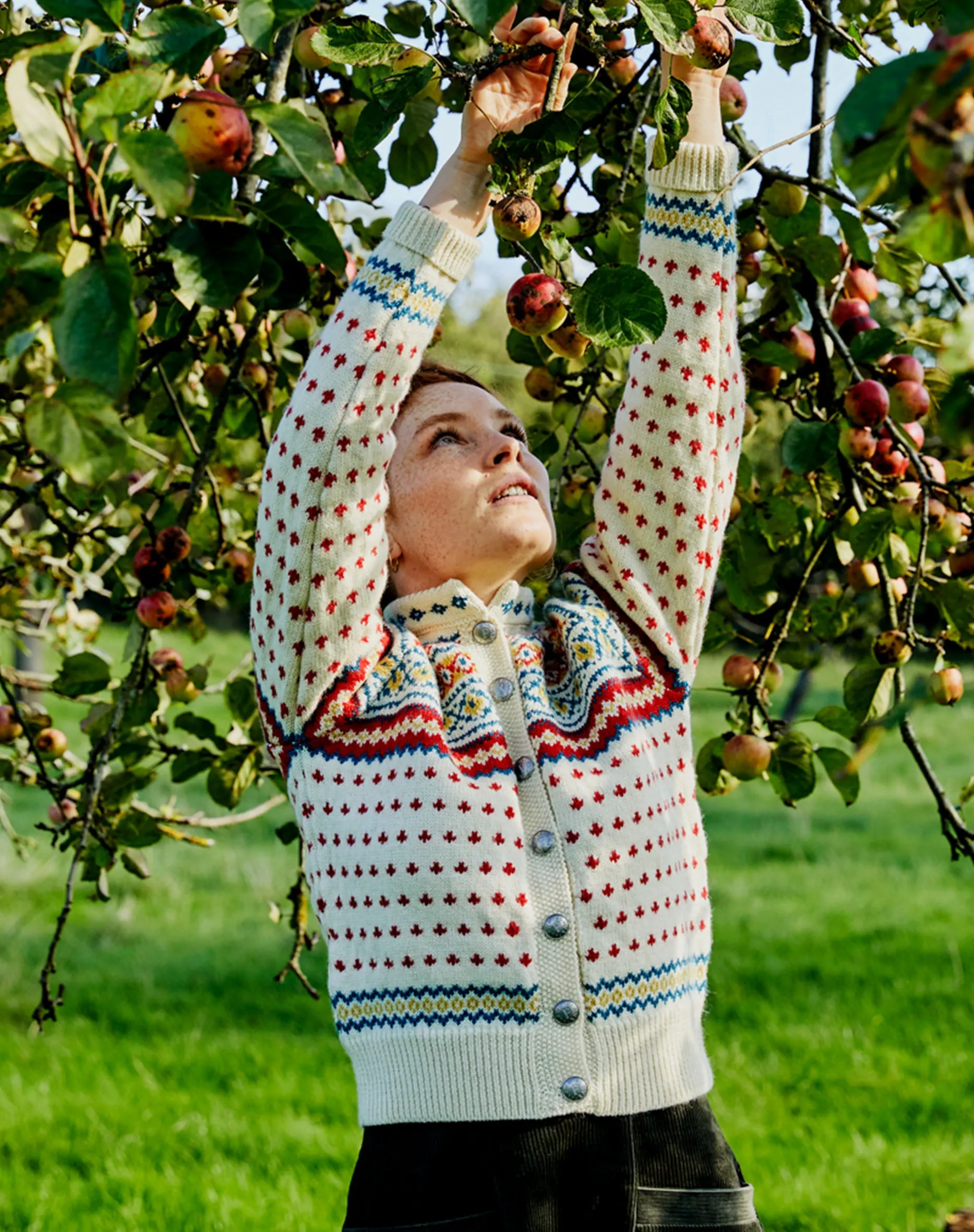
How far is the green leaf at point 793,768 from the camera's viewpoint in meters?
1.77

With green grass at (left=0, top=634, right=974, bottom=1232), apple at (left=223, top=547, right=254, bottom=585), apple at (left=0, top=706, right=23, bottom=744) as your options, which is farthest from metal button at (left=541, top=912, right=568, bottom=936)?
green grass at (left=0, top=634, right=974, bottom=1232)

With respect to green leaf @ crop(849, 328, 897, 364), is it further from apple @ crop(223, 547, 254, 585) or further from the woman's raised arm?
apple @ crop(223, 547, 254, 585)

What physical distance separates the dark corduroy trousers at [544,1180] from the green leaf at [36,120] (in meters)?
0.88

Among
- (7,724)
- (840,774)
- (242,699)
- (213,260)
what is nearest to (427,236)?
(213,260)

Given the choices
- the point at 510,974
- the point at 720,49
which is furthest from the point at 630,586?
the point at 720,49

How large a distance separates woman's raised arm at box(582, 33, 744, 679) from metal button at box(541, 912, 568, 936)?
0.32 metres

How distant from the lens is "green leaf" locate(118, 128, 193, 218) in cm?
80

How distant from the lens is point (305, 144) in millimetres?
927

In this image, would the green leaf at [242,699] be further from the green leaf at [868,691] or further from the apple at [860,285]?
the apple at [860,285]

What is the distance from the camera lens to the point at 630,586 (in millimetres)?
1429

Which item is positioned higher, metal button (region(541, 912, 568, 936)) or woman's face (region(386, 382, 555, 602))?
woman's face (region(386, 382, 555, 602))

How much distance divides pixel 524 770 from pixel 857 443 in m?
0.65

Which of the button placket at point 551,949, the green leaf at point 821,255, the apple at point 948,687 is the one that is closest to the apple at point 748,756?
the apple at point 948,687

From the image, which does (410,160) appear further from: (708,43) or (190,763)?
(190,763)
